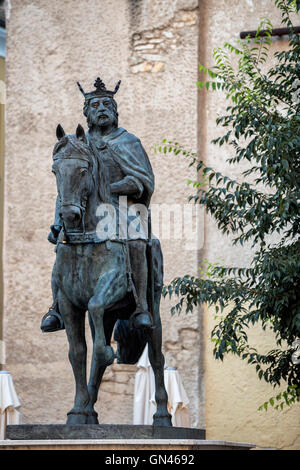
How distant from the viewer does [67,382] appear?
13.7 metres

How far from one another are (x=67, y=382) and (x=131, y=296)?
689cm

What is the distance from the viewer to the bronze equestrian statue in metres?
6.79

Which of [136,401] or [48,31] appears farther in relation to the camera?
[48,31]

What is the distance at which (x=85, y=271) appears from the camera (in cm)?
697

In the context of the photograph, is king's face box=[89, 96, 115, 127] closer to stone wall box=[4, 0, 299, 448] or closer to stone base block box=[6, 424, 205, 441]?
stone base block box=[6, 424, 205, 441]

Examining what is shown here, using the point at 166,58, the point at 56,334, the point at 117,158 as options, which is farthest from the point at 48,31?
the point at 117,158

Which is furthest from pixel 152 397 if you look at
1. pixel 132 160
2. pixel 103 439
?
pixel 103 439

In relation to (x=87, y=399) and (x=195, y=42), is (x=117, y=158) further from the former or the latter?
(x=195, y=42)

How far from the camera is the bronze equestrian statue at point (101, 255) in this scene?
6.79m

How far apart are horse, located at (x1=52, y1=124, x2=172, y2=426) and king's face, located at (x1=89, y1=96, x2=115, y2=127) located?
1.81 ft

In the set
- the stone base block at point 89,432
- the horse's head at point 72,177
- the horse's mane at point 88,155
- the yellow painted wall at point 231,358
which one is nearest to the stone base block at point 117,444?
the stone base block at point 89,432

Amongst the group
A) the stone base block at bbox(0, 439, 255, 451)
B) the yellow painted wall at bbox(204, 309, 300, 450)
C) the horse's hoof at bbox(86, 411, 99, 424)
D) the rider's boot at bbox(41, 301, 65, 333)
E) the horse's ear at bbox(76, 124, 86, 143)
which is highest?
the horse's ear at bbox(76, 124, 86, 143)

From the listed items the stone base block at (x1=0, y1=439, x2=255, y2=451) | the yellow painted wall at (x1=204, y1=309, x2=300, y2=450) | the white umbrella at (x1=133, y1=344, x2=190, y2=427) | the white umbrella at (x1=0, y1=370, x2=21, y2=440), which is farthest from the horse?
the yellow painted wall at (x1=204, y1=309, x2=300, y2=450)

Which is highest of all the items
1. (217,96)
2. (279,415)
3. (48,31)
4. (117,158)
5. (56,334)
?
(48,31)
